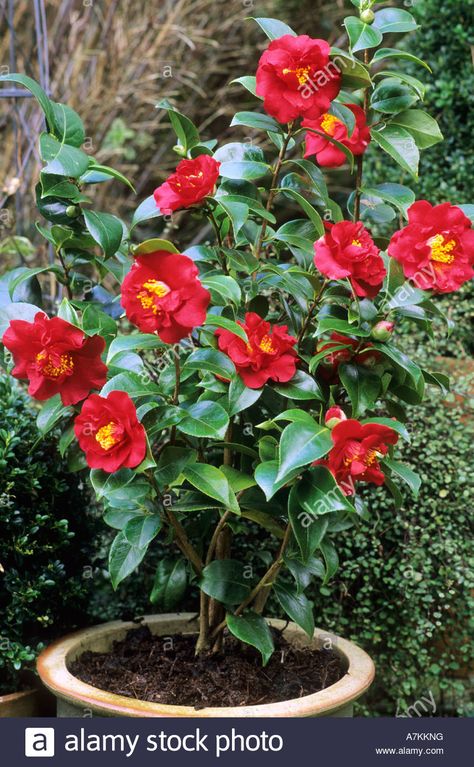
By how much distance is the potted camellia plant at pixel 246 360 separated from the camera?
1.37m

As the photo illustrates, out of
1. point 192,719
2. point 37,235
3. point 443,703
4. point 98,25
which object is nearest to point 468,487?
point 443,703

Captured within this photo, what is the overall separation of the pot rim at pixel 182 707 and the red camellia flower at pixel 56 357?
53 cm

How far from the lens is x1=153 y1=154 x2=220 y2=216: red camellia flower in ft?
4.78

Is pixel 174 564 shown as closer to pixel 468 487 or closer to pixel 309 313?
pixel 309 313

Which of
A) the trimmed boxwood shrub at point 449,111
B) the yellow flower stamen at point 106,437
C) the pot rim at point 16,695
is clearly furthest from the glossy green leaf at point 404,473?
the trimmed boxwood shrub at point 449,111

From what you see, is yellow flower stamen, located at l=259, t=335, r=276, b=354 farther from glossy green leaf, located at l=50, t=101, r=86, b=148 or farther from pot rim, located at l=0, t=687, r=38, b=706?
pot rim, located at l=0, t=687, r=38, b=706

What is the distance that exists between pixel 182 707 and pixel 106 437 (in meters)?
0.52

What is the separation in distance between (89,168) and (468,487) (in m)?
1.19

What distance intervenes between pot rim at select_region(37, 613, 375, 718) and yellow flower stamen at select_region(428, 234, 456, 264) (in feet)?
2.60

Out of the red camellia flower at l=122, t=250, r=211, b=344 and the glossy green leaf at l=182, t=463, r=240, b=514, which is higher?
the red camellia flower at l=122, t=250, r=211, b=344

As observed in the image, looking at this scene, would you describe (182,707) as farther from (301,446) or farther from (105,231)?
(105,231)

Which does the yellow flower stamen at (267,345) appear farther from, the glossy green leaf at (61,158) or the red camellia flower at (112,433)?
the glossy green leaf at (61,158)

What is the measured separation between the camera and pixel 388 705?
7.48 feet

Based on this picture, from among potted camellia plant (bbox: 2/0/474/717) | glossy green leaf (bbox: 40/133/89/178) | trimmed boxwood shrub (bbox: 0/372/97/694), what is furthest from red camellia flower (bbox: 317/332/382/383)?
trimmed boxwood shrub (bbox: 0/372/97/694)
